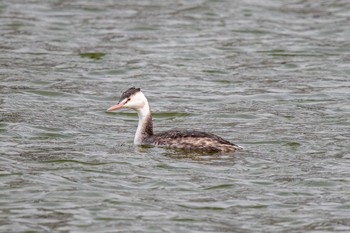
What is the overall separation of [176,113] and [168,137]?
290cm

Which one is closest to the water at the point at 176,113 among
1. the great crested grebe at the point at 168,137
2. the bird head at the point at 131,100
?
the great crested grebe at the point at 168,137

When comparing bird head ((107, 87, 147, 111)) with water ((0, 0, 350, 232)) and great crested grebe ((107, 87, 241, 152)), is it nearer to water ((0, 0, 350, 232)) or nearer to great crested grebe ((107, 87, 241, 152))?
great crested grebe ((107, 87, 241, 152))

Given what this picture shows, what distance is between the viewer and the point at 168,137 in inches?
574

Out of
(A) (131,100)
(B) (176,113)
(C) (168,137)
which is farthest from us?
(B) (176,113)

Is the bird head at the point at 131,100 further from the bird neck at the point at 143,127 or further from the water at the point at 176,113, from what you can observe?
the water at the point at 176,113

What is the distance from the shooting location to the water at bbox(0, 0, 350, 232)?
11.6 m

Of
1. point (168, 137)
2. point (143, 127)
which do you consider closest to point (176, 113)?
point (143, 127)

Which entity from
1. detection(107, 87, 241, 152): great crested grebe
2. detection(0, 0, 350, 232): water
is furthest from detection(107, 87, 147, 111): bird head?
detection(0, 0, 350, 232): water

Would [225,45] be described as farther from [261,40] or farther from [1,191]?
[1,191]

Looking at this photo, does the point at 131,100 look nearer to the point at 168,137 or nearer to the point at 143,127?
the point at 143,127

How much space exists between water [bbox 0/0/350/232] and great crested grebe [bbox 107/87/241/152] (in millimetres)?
139

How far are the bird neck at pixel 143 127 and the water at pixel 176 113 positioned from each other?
0.19 metres

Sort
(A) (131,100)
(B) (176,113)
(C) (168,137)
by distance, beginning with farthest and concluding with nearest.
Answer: (B) (176,113), (A) (131,100), (C) (168,137)

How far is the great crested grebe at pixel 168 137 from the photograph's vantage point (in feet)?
46.3
